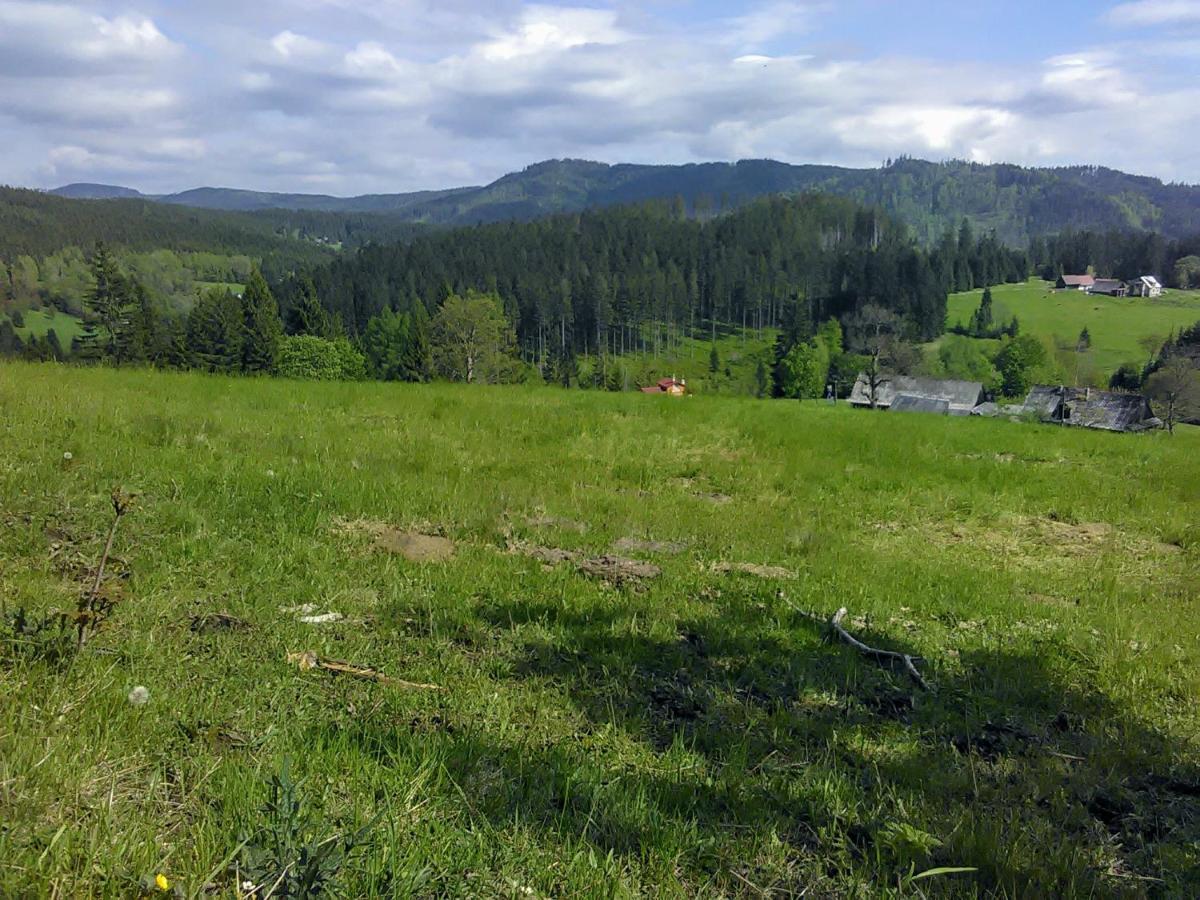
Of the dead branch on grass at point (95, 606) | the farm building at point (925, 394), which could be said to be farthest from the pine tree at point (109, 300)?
the farm building at point (925, 394)

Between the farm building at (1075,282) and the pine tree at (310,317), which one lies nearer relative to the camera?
the pine tree at (310,317)

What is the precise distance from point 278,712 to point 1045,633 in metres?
5.58

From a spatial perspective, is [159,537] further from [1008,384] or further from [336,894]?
[1008,384]

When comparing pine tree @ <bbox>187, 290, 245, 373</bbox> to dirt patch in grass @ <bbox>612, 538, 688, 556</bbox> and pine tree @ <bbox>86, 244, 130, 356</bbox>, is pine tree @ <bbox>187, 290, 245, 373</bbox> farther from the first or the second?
dirt patch in grass @ <bbox>612, 538, 688, 556</bbox>

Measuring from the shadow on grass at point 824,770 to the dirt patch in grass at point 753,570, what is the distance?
4.84 ft

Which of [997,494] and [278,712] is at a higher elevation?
[278,712]

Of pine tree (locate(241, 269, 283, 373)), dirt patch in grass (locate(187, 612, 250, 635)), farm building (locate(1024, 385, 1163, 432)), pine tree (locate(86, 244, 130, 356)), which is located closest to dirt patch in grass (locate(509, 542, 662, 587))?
dirt patch in grass (locate(187, 612, 250, 635))

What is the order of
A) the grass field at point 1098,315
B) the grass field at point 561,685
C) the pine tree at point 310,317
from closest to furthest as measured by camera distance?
the grass field at point 561,685 < the pine tree at point 310,317 < the grass field at point 1098,315

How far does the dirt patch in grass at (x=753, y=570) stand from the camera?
6.56 meters

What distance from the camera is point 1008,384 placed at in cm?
10306

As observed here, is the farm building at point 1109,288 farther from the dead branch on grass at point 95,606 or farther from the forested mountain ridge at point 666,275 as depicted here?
the dead branch on grass at point 95,606

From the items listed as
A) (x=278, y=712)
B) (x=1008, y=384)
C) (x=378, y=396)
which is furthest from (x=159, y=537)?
(x=1008, y=384)

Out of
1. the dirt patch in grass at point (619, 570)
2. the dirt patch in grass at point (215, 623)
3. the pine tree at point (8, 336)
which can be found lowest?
the pine tree at point (8, 336)

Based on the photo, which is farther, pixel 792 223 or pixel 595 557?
pixel 792 223
